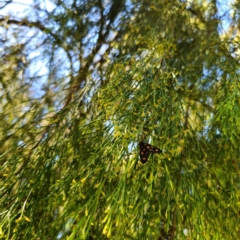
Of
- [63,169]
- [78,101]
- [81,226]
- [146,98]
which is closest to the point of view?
[81,226]

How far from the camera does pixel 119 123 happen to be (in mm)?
1200

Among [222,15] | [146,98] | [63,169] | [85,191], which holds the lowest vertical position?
[63,169]

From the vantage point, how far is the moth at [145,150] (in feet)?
3.55

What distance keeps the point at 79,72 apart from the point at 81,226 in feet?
3.58

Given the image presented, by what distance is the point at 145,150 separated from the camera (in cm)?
109

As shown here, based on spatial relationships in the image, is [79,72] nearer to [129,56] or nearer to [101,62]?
[101,62]

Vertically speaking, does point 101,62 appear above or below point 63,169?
above

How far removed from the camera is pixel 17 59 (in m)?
1.93

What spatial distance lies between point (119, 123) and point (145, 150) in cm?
15

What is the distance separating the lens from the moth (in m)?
1.08

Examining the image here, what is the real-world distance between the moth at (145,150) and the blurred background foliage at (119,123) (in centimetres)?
4

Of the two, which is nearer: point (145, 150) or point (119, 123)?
point (145, 150)

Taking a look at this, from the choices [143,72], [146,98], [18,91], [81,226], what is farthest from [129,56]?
[81,226]

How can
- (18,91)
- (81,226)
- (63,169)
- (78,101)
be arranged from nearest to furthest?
(81,226) → (63,169) → (78,101) → (18,91)
